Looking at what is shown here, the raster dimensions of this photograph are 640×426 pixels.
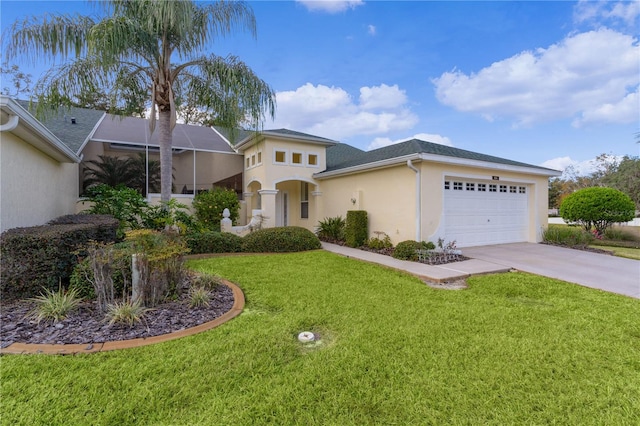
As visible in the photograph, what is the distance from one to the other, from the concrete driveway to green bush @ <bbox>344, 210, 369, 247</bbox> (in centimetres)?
353

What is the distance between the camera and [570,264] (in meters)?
8.37

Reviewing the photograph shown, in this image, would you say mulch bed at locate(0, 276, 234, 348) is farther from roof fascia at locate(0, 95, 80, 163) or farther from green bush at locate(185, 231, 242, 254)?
green bush at locate(185, 231, 242, 254)

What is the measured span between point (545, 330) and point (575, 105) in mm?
14932

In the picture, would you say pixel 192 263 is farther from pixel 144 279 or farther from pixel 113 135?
pixel 113 135

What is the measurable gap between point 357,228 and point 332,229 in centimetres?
189

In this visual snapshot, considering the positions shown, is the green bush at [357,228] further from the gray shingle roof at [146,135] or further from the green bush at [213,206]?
the gray shingle roof at [146,135]

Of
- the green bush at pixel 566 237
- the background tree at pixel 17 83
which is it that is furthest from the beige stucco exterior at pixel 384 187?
the background tree at pixel 17 83

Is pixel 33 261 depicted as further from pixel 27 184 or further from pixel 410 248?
pixel 410 248

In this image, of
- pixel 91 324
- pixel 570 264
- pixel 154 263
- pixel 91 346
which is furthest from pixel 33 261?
pixel 570 264

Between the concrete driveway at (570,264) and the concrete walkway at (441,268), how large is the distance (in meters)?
0.68

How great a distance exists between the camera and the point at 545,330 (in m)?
4.07

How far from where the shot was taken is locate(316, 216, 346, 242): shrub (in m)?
12.7

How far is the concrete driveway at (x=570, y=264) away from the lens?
6.59 m

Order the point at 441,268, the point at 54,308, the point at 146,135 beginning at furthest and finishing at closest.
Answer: the point at 146,135 → the point at 441,268 → the point at 54,308
